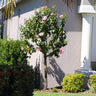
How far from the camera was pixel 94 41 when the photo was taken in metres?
9.39

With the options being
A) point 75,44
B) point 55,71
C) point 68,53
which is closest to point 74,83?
point 55,71

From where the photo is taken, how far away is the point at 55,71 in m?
9.08

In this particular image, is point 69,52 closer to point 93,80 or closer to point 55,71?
point 55,71

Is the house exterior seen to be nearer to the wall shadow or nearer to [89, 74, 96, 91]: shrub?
the wall shadow

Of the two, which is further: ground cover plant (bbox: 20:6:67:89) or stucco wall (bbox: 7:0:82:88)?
stucco wall (bbox: 7:0:82:88)

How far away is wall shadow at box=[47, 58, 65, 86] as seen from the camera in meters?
9.03

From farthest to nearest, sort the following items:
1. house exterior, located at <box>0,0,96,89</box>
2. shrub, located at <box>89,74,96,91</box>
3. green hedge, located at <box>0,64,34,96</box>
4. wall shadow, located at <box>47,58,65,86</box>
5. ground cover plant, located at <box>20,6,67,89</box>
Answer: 1. wall shadow, located at <box>47,58,65,86</box>
2. house exterior, located at <box>0,0,96,89</box>
3. shrub, located at <box>89,74,96,91</box>
4. ground cover plant, located at <box>20,6,67,89</box>
5. green hedge, located at <box>0,64,34,96</box>

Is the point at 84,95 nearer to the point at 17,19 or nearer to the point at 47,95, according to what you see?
the point at 47,95

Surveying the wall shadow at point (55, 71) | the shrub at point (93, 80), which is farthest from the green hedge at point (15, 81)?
the wall shadow at point (55, 71)

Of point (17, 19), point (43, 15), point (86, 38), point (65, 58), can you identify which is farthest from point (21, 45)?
point (17, 19)

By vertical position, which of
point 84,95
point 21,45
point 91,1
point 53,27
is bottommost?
point 84,95

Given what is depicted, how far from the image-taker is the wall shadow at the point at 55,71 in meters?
9.03

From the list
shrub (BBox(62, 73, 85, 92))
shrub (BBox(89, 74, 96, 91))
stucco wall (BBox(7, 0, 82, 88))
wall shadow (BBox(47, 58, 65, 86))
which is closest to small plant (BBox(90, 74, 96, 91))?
shrub (BBox(89, 74, 96, 91))

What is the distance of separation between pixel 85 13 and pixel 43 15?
5.92ft
